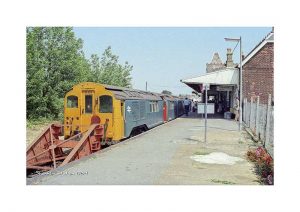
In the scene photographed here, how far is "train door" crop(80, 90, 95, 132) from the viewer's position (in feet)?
48.8

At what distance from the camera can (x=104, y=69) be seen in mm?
39500

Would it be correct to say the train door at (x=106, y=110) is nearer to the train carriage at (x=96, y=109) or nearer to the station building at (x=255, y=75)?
the train carriage at (x=96, y=109)

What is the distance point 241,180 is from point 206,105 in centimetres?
543

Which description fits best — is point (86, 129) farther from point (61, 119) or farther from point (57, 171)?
point (57, 171)

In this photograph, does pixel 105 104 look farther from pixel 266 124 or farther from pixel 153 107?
pixel 153 107

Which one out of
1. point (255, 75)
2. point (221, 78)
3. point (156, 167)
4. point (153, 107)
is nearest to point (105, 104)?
point (156, 167)

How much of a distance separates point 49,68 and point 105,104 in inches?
109

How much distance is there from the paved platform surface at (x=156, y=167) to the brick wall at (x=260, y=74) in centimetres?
659

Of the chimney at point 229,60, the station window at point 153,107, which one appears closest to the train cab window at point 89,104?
the station window at point 153,107

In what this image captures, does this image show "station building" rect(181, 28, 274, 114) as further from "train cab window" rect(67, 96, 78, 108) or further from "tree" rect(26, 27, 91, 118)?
"train cab window" rect(67, 96, 78, 108)

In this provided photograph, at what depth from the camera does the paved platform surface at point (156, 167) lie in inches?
354

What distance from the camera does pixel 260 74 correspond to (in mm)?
22516

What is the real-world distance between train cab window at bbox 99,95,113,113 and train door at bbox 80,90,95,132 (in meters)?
Result: 0.34

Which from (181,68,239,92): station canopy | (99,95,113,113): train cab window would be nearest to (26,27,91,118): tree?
(99,95,113,113): train cab window
